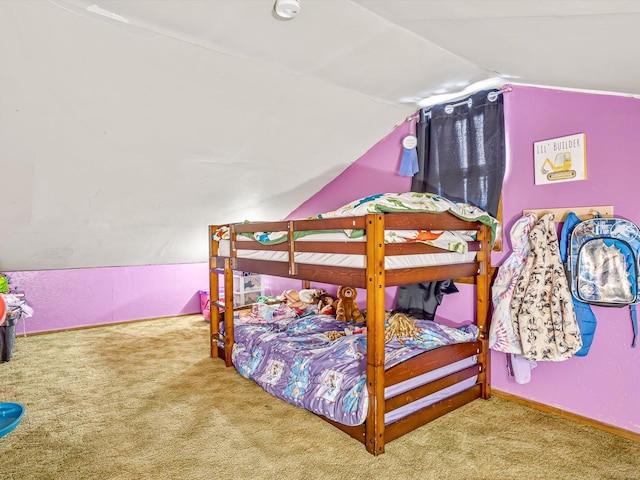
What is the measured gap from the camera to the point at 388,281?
6.97ft

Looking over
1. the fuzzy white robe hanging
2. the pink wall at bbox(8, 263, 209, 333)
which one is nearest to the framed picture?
the fuzzy white robe hanging

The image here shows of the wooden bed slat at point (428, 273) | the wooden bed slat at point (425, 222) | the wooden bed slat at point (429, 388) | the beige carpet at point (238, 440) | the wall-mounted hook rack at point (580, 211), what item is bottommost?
the beige carpet at point (238, 440)

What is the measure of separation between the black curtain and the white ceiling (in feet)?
0.71

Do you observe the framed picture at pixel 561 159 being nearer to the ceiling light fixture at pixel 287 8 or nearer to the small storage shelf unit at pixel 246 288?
the ceiling light fixture at pixel 287 8

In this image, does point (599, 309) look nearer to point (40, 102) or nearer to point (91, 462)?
point (91, 462)

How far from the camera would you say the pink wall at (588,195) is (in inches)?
90.0

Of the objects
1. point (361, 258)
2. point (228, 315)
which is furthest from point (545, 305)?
point (228, 315)

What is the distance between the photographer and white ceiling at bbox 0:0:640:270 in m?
1.80

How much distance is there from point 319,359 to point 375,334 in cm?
61

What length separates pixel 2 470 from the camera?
198 centimetres

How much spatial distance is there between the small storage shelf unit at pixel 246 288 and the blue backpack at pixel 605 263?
142 inches

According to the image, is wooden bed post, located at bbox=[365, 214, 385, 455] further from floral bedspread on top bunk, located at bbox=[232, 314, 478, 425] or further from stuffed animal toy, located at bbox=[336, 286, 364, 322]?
stuffed animal toy, located at bbox=[336, 286, 364, 322]

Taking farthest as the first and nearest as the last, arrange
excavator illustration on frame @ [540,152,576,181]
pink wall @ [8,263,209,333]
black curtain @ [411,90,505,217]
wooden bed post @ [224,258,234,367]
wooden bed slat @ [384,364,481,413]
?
pink wall @ [8,263,209,333]
wooden bed post @ [224,258,234,367]
black curtain @ [411,90,505,217]
excavator illustration on frame @ [540,152,576,181]
wooden bed slat @ [384,364,481,413]

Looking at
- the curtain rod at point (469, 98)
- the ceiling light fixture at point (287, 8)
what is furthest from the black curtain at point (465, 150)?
the ceiling light fixture at point (287, 8)
